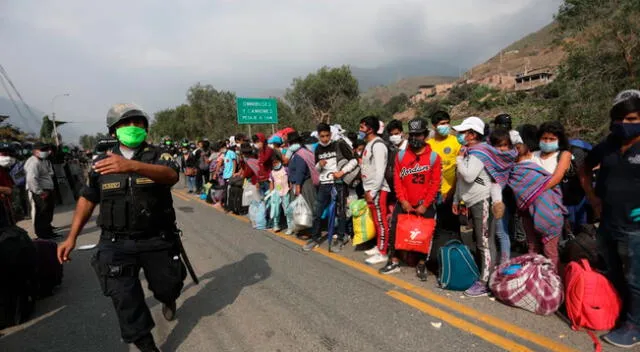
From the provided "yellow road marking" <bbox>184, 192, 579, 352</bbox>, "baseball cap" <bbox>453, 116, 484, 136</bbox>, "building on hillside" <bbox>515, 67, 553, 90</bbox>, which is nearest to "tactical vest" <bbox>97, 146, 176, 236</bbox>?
"yellow road marking" <bbox>184, 192, 579, 352</bbox>

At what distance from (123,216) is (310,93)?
42.5 m

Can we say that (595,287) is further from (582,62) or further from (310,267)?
(582,62)

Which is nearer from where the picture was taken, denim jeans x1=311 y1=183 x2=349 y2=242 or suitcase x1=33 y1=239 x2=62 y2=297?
suitcase x1=33 y1=239 x2=62 y2=297

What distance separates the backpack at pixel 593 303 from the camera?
2695 millimetres

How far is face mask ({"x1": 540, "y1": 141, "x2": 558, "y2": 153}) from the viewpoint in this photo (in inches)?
141

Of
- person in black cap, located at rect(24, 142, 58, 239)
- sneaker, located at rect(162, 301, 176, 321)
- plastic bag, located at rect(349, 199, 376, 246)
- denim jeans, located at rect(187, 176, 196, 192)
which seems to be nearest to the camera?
sneaker, located at rect(162, 301, 176, 321)

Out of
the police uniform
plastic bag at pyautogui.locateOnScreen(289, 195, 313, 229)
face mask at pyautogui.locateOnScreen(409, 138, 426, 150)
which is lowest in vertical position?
plastic bag at pyautogui.locateOnScreen(289, 195, 313, 229)

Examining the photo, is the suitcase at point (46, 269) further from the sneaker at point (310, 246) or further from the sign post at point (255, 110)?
the sign post at point (255, 110)

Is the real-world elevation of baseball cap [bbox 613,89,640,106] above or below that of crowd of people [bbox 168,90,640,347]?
above

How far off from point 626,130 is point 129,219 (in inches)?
147

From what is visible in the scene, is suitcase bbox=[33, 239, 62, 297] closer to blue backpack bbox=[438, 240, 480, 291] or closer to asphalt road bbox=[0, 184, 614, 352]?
asphalt road bbox=[0, 184, 614, 352]

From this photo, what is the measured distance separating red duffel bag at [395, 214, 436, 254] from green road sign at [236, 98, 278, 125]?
1672 centimetres

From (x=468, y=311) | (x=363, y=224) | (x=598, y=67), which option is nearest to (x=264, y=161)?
(x=363, y=224)

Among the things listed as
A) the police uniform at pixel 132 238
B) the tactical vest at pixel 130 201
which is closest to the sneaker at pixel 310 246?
the police uniform at pixel 132 238
